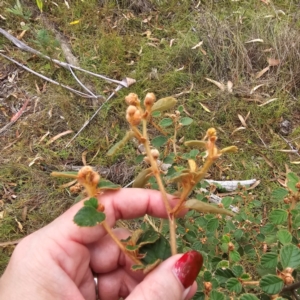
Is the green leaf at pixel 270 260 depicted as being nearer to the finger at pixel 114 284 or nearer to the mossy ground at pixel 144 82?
the finger at pixel 114 284

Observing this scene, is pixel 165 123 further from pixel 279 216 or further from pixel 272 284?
pixel 272 284

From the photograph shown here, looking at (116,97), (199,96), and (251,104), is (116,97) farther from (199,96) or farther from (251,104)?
(251,104)

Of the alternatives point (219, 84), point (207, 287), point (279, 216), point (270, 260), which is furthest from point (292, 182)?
point (219, 84)

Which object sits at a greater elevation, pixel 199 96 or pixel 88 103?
pixel 88 103

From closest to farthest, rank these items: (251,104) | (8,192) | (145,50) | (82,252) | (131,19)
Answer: (82,252), (8,192), (251,104), (145,50), (131,19)

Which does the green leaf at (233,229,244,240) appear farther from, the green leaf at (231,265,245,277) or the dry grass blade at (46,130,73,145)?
the dry grass blade at (46,130,73,145)

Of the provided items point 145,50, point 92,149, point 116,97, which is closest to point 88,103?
point 116,97
